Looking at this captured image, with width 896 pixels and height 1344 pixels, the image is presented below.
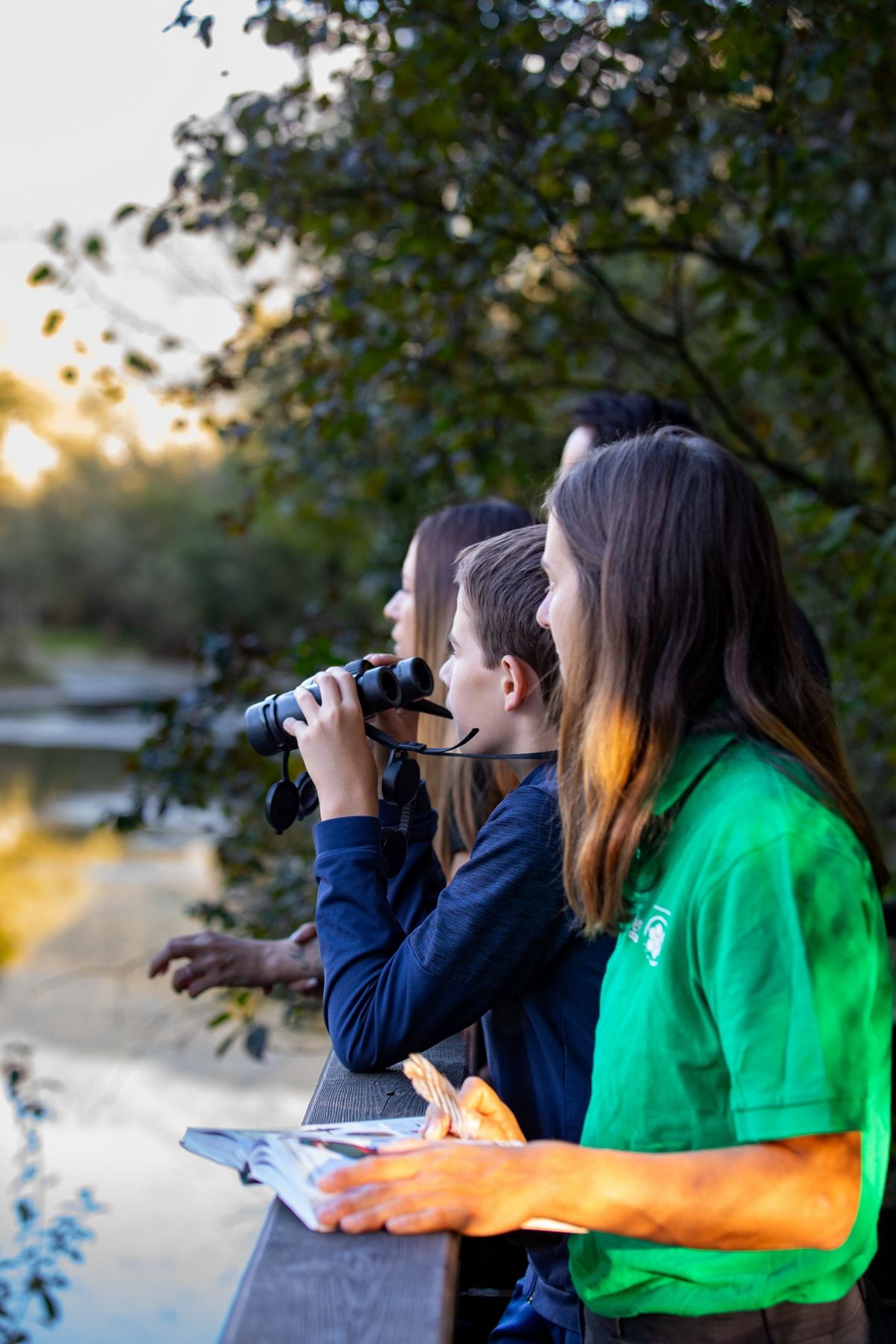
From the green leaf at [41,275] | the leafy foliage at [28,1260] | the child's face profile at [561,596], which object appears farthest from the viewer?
the green leaf at [41,275]

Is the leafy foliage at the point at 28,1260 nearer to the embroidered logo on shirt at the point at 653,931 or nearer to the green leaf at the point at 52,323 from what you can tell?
the green leaf at the point at 52,323

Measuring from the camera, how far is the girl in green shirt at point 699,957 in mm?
1122

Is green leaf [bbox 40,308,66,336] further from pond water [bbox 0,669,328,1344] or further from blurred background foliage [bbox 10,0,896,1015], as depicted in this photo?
pond water [bbox 0,669,328,1344]

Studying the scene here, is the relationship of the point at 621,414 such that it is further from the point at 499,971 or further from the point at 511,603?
the point at 499,971

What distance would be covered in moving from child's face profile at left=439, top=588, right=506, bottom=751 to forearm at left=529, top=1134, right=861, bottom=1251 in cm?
72

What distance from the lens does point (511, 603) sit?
5.82 feet

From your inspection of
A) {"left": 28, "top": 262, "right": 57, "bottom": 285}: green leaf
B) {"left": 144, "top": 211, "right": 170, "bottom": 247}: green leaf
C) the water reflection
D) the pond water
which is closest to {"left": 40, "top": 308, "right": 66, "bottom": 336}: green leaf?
{"left": 28, "top": 262, "right": 57, "bottom": 285}: green leaf

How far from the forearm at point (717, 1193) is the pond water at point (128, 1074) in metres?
2.86

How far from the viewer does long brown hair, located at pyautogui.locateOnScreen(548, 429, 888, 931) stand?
129 centimetres

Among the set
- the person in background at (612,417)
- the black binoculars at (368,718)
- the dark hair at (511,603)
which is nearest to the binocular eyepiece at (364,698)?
the black binoculars at (368,718)

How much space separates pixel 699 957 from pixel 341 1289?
43 centimetres

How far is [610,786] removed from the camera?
1.30m

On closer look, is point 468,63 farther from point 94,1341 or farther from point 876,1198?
point 94,1341

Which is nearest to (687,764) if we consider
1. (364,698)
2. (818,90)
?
(364,698)
